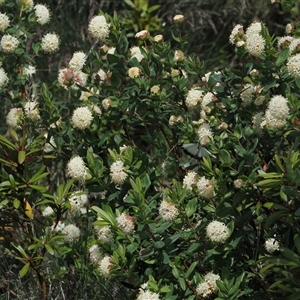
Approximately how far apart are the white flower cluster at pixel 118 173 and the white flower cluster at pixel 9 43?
85 centimetres

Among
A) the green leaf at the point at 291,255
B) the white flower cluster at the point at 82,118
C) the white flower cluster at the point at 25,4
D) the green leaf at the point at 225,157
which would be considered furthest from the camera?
the white flower cluster at the point at 25,4

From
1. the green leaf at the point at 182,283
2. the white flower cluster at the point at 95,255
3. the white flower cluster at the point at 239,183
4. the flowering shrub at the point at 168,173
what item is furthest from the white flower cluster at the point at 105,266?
the white flower cluster at the point at 239,183

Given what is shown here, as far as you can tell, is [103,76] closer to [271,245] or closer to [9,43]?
[9,43]

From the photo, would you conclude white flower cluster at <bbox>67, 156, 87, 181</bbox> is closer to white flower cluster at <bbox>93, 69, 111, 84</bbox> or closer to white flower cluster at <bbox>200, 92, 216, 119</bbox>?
white flower cluster at <bbox>93, 69, 111, 84</bbox>

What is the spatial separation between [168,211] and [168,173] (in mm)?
447

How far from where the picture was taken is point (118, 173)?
2.89m

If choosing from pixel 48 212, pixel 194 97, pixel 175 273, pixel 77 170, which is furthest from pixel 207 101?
pixel 48 212

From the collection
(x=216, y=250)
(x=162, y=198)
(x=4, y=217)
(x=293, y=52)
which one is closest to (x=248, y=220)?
(x=216, y=250)

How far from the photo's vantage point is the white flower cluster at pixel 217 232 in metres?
2.68

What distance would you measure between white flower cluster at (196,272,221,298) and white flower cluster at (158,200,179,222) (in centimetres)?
24

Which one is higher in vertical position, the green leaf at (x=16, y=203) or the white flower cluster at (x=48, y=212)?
the green leaf at (x=16, y=203)

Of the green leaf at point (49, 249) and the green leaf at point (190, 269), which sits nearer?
the green leaf at point (190, 269)

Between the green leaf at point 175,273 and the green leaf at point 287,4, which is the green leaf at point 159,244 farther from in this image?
the green leaf at point 287,4

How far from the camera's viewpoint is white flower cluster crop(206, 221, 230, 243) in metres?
2.68
